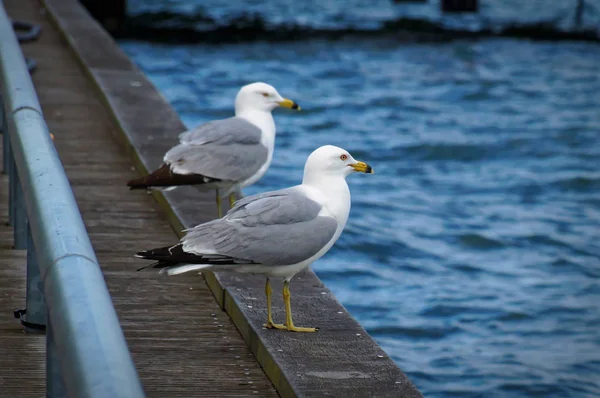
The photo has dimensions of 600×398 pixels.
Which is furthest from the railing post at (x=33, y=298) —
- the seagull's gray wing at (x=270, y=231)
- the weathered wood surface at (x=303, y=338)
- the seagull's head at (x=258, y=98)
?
the seagull's head at (x=258, y=98)

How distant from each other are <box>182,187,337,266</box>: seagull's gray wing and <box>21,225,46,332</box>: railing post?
0.54 m

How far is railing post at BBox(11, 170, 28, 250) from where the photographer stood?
481 centimetres

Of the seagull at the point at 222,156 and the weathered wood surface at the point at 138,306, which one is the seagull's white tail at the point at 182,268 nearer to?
the weathered wood surface at the point at 138,306

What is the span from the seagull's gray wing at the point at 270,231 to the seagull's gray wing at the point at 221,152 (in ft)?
3.55

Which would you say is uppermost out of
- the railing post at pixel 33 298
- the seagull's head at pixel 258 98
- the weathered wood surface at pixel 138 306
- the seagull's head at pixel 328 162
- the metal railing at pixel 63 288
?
the metal railing at pixel 63 288

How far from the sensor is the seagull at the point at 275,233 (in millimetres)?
3926

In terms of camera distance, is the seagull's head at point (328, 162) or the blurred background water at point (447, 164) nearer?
the seagull's head at point (328, 162)

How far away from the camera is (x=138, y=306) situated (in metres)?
4.55

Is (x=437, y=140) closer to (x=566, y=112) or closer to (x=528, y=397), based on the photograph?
(x=566, y=112)

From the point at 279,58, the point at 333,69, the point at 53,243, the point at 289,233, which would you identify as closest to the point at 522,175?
the point at 333,69

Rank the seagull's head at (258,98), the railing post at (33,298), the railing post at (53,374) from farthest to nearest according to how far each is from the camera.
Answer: the seagull's head at (258,98) → the railing post at (33,298) → the railing post at (53,374)

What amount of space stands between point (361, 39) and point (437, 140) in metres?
6.97

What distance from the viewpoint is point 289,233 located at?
4.07 m

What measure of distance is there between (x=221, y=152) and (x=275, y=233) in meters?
1.31
